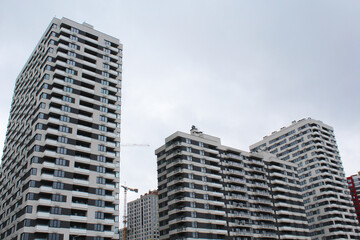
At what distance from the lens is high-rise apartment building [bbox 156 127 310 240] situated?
102875mm

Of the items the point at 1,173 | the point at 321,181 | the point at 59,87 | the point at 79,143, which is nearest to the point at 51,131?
the point at 79,143

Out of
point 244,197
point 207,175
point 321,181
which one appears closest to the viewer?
point 207,175

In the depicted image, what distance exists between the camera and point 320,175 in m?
148

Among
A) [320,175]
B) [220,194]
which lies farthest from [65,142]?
[320,175]

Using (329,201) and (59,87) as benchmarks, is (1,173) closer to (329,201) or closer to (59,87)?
(59,87)

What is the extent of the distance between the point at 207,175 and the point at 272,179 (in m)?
37.7

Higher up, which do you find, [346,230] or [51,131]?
[51,131]

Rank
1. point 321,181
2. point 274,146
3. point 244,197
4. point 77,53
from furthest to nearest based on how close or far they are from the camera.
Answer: point 274,146, point 321,181, point 244,197, point 77,53

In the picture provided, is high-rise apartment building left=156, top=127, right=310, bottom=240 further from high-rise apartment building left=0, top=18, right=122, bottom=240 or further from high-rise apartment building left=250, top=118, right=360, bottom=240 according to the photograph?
high-rise apartment building left=0, top=18, right=122, bottom=240

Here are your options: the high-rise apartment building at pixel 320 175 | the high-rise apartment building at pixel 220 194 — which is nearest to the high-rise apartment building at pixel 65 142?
the high-rise apartment building at pixel 220 194

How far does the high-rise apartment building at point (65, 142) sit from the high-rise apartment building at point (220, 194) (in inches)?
906

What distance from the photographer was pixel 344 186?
156 meters

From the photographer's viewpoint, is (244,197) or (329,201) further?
(329,201)

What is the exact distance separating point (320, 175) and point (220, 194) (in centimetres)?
5969
